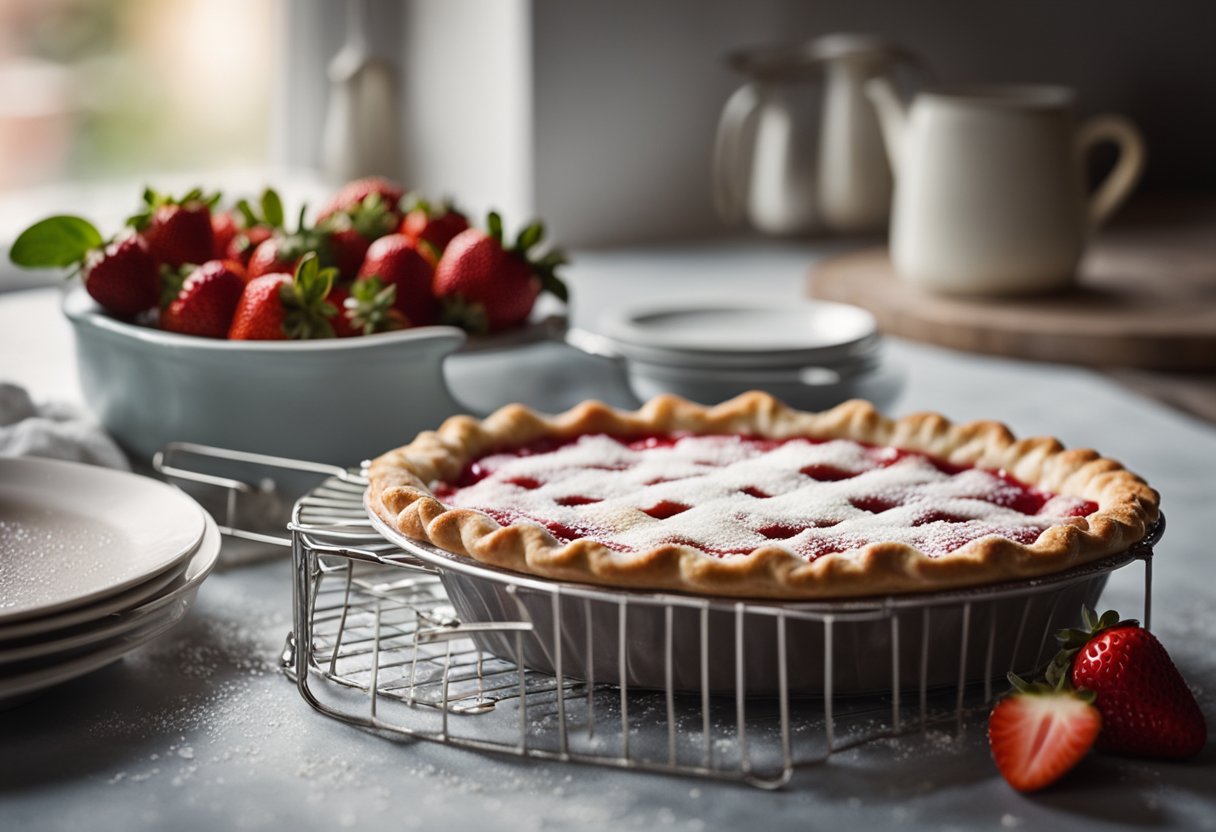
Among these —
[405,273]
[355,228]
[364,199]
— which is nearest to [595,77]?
[364,199]

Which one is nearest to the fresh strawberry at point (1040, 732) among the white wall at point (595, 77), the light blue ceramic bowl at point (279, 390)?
the light blue ceramic bowl at point (279, 390)

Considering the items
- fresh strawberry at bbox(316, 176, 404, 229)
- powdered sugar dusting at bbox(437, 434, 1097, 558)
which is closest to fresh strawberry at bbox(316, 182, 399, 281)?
fresh strawberry at bbox(316, 176, 404, 229)

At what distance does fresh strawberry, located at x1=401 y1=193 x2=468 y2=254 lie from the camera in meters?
1.49

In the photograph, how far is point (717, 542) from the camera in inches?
36.4

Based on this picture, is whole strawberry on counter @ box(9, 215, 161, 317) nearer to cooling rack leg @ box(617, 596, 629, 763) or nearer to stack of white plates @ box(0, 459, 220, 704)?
stack of white plates @ box(0, 459, 220, 704)

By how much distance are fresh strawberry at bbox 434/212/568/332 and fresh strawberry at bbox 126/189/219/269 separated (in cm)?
23

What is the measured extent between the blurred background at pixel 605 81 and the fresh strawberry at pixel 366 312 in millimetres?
1406

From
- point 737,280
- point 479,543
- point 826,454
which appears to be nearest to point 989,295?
point 737,280

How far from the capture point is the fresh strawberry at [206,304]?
1.27 meters

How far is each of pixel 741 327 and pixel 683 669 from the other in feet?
3.03

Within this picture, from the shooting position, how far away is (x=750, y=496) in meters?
1.04

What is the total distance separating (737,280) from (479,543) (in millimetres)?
1740

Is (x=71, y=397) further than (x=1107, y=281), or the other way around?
(x=1107, y=281)

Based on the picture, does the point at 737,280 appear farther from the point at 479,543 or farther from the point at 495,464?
the point at 479,543
